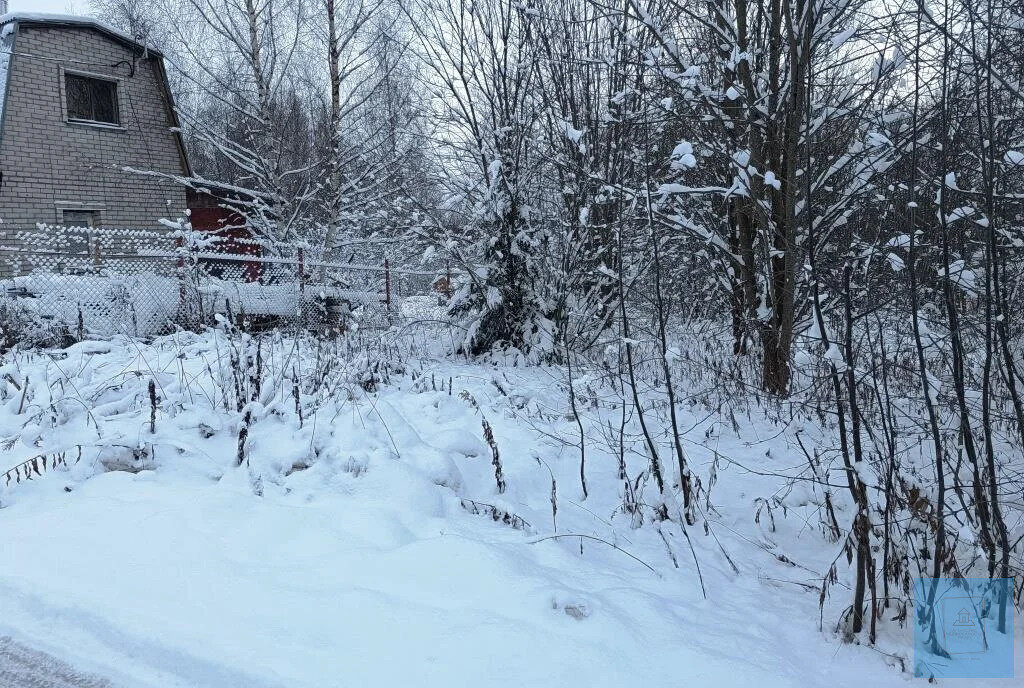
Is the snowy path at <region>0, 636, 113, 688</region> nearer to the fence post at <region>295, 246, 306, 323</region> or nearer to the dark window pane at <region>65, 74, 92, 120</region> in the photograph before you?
the fence post at <region>295, 246, 306, 323</region>

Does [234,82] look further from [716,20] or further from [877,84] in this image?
[877,84]

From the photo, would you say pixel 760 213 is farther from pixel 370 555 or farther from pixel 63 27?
pixel 63 27

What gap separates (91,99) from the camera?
12859mm

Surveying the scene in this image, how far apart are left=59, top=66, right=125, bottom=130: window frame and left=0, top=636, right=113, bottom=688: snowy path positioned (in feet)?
42.3

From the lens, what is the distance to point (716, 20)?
20.2 ft

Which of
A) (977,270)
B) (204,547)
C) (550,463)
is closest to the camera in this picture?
(204,547)

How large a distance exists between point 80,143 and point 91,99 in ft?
3.04

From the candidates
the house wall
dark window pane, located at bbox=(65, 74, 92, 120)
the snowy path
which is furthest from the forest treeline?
the snowy path

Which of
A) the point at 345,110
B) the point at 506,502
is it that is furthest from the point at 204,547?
the point at 345,110

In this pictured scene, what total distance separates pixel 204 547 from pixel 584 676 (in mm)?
1569

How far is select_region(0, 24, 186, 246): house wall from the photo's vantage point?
11805mm

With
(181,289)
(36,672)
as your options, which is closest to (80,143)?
(181,289)

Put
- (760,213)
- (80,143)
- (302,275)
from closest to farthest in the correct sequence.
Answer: (760,213), (302,275), (80,143)

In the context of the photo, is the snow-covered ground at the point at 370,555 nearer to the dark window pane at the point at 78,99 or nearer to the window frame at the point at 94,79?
the window frame at the point at 94,79
